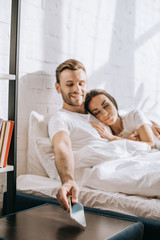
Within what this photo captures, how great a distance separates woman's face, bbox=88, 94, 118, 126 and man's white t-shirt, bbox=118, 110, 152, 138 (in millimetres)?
125

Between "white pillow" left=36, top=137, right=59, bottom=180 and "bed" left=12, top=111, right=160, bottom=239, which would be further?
"white pillow" left=36, top=137, right=59, bottom=180

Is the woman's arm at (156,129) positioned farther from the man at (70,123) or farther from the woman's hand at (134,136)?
the man at (70,123)

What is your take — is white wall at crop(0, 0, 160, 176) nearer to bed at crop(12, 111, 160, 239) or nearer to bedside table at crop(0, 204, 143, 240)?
bed at crop(12, 111, 160, 239)

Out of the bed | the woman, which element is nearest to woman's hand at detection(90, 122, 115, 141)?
the woman

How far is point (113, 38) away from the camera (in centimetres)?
316

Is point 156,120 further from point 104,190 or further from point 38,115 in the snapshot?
point 104,190

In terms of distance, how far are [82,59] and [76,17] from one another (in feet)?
1.16

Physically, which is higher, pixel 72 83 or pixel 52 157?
pixel 72 83

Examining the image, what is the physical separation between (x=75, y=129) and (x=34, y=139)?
289 mm

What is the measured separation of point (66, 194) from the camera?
1442 mm

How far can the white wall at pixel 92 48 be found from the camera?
2297 millimetres

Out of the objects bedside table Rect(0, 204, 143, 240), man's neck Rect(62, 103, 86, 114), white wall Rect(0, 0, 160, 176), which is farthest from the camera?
man's neck Rect(62, 103, 86, 114)

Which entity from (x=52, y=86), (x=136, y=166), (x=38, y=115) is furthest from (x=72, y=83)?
(x=136, y=166)

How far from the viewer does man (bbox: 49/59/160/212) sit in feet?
6.02
